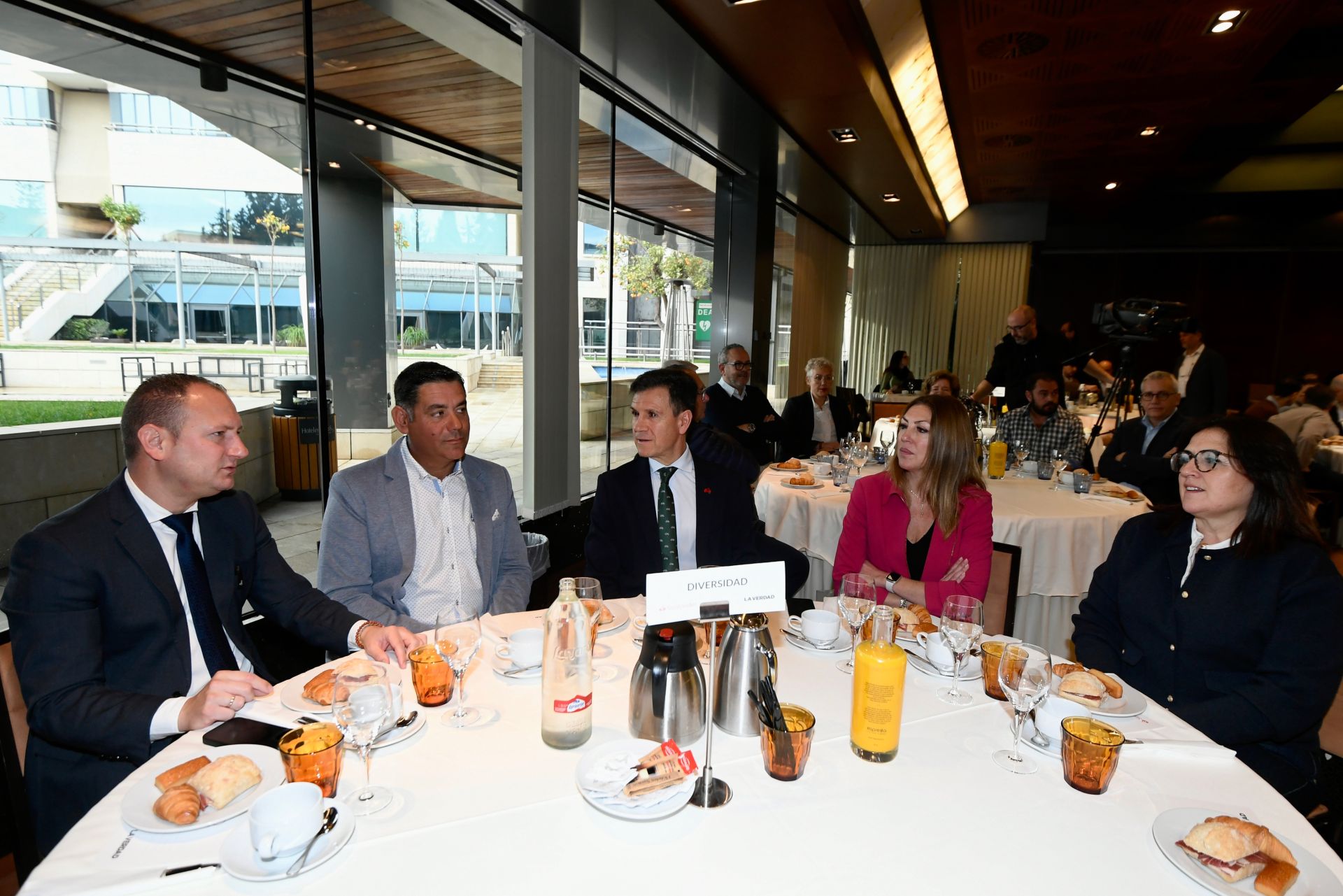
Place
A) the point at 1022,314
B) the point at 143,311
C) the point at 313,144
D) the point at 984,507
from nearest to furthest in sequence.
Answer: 1. the point at 984,507
2. the point at 143,311
3. the point at 313,144
4. the point at 1022,314

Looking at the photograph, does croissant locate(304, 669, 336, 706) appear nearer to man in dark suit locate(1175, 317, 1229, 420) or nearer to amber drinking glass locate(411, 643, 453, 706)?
amber drinking glass locate(411, 643, 453, 706)

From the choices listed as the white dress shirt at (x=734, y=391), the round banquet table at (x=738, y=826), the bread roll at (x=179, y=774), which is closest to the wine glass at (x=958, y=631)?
the round banquet table at (x=738, y=826)

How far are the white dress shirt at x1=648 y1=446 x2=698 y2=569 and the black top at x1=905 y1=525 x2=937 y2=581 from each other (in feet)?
2.69

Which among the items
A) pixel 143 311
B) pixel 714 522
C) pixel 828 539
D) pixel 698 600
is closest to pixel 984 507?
pixel 714 522

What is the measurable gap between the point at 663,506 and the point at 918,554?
3.26 ft

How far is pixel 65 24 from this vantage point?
254cm

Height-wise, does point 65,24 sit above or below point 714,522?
above

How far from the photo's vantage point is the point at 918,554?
2.67 m

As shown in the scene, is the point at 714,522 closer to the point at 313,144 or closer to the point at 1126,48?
the point at 313,144

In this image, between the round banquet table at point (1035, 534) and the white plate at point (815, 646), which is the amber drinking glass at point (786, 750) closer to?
the white plate at point (815, 646)

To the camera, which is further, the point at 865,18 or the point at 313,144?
the point at 865,18

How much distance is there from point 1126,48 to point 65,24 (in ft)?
19.3

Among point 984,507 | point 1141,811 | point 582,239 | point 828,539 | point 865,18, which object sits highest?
point 865,18

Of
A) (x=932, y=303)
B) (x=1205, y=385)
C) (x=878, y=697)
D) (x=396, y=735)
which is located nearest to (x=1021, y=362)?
(x=1205, y=385)
